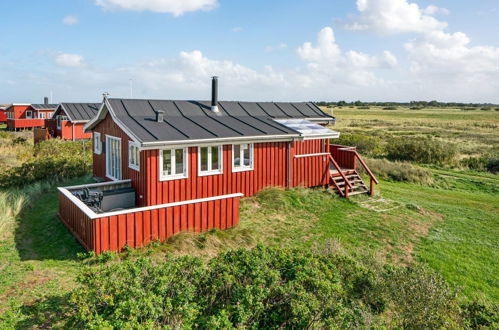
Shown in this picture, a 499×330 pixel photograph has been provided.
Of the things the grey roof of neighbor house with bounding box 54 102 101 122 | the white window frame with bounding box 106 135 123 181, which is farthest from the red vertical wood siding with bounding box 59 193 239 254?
the grey roof of neighbor house with bounding box 54 102 101 122

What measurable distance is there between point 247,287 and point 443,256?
719 centimetres

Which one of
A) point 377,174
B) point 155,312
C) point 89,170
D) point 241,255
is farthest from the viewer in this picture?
point 377,174

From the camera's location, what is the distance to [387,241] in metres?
11.5

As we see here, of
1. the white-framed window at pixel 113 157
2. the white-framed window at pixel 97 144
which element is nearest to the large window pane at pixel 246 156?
the white-framed window at pixel 113 157

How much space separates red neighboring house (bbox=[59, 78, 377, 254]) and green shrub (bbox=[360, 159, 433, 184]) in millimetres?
5011

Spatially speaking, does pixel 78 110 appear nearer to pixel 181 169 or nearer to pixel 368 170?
pixel 181 169

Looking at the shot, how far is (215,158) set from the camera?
12820mm

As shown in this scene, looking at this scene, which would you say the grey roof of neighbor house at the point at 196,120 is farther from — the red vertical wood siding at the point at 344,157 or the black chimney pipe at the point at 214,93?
the red vertical wood siding at the point at 344,157

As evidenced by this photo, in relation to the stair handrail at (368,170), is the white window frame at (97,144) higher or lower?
higher

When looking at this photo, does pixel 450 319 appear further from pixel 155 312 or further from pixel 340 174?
pixel 340 174

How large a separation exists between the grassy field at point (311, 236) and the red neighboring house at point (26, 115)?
35224 millimetres

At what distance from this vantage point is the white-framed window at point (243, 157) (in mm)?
13548

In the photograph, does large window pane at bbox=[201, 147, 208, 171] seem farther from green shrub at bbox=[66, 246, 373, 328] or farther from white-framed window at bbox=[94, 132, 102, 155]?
green shrub at bbox=[66, 246, 373, 328]

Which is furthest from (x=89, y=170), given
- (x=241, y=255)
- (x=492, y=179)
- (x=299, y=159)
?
(x=492, y=179)
